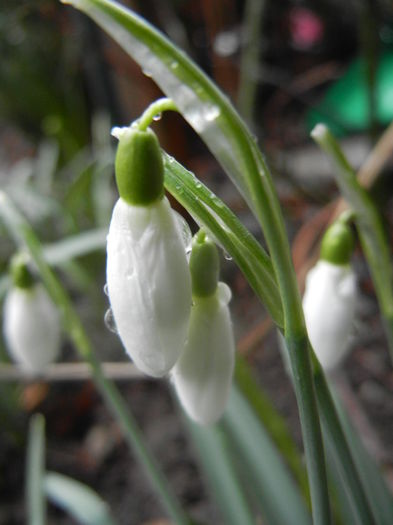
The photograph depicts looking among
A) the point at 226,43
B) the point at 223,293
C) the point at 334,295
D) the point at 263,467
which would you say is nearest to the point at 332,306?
the point at 334,295

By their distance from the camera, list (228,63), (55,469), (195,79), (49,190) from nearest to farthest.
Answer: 1. (195,79)
2. (55,469)
3. (49,190)
4. (228,63)

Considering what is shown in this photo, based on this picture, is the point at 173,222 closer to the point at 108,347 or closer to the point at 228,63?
the point at 108,347

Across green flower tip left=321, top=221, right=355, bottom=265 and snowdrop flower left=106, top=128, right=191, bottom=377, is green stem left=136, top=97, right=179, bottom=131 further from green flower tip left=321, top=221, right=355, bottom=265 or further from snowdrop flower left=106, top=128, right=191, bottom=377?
green flower tip left=321, top=221, right=355, bottom=265

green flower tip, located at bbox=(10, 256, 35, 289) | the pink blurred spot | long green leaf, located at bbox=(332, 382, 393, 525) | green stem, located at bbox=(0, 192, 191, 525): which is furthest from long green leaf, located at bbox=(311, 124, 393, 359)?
the pink blurred spot

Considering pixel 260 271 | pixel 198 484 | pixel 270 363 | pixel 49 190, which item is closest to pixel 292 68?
pixel 49 190

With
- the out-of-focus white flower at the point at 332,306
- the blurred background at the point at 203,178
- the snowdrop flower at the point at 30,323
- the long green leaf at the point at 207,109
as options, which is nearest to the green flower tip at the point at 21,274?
the snowdrop flower at the point at 30,323

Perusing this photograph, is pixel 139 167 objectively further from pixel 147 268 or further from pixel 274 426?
pixel 274 426

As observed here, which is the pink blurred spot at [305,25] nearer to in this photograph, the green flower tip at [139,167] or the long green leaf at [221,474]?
the long green leaf at [221,474]
